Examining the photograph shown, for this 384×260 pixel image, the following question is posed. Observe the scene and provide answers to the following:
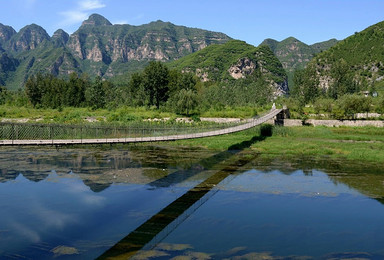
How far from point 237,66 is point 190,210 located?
164885 millimetres

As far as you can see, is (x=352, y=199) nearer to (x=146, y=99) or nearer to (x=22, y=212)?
(x=22, y=212)

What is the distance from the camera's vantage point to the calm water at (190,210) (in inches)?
436

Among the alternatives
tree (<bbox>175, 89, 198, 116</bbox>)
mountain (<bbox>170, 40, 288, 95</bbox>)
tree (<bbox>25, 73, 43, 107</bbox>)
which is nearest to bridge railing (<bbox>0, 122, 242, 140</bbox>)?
tree (<bbox>175, 89, 198, 116</bbox>)

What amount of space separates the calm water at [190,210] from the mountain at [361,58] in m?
90.4

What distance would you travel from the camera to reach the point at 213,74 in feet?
→ 549

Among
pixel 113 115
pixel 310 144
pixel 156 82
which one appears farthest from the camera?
pixel 156 82

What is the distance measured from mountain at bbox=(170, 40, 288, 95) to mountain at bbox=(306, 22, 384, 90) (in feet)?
117

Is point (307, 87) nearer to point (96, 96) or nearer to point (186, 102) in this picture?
point (186, 102)

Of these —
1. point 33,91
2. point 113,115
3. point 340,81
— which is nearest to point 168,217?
point 113,115

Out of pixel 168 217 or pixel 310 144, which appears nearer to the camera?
pixel 168 217

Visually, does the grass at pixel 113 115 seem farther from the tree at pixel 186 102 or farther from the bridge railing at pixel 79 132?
the bridge railing at pixel 79 132

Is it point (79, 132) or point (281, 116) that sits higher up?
point (281, 116)

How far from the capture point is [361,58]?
123 meters

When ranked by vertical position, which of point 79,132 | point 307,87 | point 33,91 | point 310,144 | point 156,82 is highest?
point 156,82
